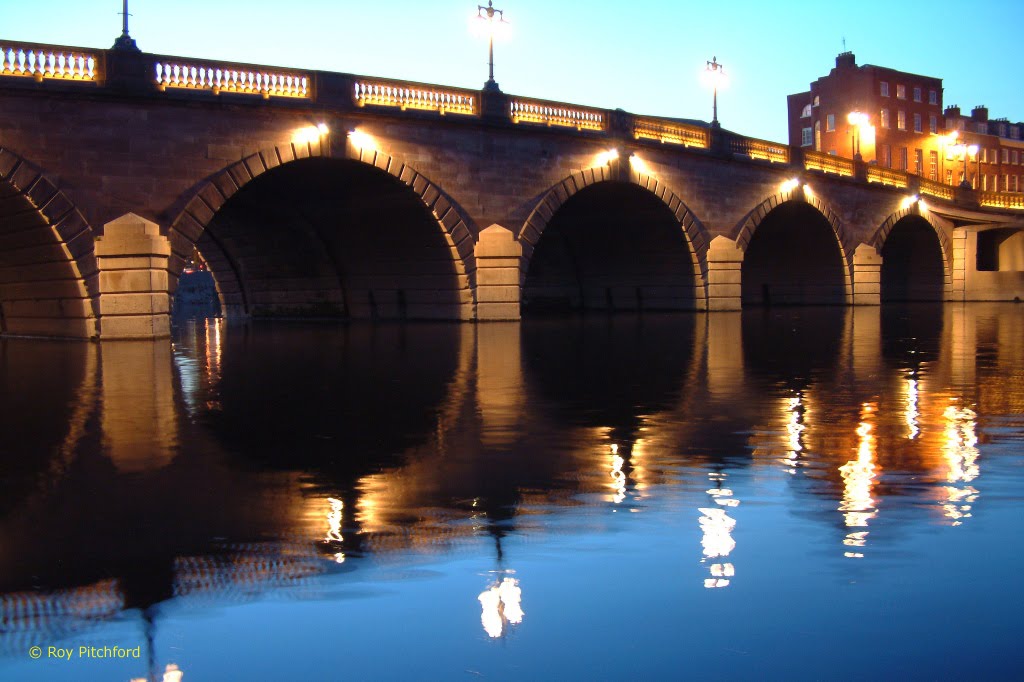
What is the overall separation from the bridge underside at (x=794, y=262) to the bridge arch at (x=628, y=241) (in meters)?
6.65

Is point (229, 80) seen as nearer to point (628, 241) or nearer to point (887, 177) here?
point (628, 241)

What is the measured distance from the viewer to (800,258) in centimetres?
4197

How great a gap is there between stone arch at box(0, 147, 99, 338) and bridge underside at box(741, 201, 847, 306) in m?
26.0

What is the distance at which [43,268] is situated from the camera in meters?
20.0

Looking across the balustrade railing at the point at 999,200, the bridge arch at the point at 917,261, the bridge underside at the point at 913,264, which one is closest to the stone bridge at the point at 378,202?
the bridge arch at the point at 917,261

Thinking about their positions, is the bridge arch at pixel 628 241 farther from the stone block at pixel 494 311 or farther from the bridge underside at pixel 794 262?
the bridge underside at pixel 794 262

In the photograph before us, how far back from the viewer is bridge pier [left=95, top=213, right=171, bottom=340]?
19422 millimetres

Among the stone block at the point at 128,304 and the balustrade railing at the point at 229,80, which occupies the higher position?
the balustrade railing at the point at 229,80

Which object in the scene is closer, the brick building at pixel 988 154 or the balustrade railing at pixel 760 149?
the balustrade railing at pixel 760 149

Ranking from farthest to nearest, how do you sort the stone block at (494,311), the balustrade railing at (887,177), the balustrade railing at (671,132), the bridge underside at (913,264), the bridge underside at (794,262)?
the bridge underside at (913,264)
the balustrade railing at (887,177)
the bridge underside at (794,262)
the balustrade railing at (671,132)
the stone block at (494,311)

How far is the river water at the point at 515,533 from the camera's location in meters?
3.29

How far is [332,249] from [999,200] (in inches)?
1439

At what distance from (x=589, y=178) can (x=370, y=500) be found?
23.4 meters

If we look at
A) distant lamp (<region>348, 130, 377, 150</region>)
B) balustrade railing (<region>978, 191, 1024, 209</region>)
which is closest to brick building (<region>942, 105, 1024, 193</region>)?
balustrade railing (<region>978, 191, 1024, 209</region>)
